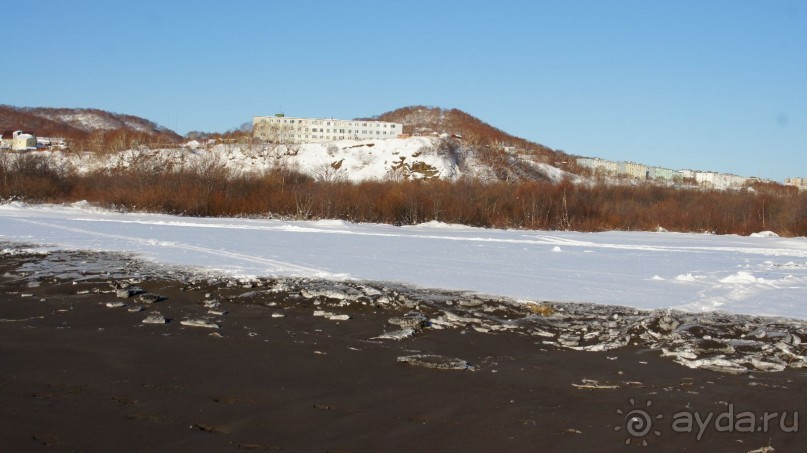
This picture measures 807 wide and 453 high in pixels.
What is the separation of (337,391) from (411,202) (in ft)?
83.6

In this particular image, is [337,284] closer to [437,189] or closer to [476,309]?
[476,309]

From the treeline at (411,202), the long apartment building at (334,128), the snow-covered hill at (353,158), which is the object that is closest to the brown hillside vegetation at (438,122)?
the long apartment building at (334,128)

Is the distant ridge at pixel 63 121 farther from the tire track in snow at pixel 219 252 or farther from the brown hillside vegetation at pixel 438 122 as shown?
the tire track in snow at pixel 219 252

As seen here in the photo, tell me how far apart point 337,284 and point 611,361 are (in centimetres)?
459

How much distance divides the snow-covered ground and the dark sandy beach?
2962mm

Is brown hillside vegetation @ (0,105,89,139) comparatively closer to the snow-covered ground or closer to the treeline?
the treeline

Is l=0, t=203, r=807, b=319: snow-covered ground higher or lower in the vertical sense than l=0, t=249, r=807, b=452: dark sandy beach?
higher

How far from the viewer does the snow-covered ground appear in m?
9.90

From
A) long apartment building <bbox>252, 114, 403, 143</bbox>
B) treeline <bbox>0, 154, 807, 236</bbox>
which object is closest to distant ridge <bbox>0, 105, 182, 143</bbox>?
long apartment building <bbox>252, 114, 403, 143</bbox>

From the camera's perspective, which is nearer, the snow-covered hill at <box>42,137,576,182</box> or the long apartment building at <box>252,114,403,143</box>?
the snow-covered hill at <box>42,137,576,182</box>

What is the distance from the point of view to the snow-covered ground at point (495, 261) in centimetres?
990

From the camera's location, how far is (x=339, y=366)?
19.8ft

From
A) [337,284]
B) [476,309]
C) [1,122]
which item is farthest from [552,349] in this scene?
[1,122]

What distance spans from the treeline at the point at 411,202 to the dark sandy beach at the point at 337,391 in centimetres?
2230
